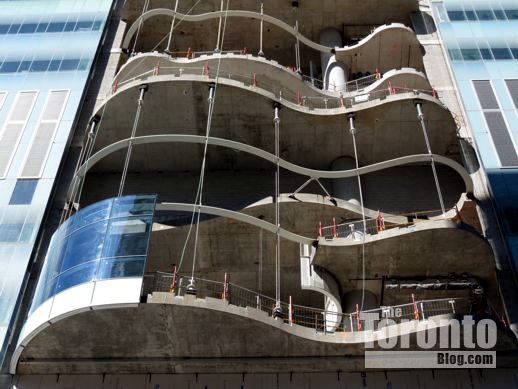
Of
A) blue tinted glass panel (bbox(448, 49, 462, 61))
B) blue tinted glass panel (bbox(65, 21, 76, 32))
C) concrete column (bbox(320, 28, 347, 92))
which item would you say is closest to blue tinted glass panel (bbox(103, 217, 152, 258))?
concrete column (bbox(320, 28, 347, 92))

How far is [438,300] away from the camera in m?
20.0

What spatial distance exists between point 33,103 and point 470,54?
2092 centimetres

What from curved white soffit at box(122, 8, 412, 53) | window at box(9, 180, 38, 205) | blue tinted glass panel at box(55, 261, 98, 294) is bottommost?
blue tinted glass panel at box(55, 261, 98, 294)

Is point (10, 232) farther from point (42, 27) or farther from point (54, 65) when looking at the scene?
point (42, 27)

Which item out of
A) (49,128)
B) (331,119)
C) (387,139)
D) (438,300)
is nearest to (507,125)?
(387,139)

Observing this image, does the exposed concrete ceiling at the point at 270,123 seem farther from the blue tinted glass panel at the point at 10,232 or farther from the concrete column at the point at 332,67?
the blue tinted glass panel at the point at 10,232

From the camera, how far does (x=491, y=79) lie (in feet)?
95.6

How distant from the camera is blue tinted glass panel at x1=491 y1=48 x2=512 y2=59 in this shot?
99.7 ft

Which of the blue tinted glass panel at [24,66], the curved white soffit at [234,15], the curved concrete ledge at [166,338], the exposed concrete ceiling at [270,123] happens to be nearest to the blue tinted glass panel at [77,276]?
the curved concrete ledge at [166,338]

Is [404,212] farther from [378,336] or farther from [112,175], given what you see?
[112,175]

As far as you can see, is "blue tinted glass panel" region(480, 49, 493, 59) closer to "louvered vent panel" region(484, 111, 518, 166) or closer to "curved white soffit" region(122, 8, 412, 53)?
"louvered vent panel" region(484, 111, 518, 166)

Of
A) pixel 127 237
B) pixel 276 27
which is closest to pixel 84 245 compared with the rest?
pixel 127 237

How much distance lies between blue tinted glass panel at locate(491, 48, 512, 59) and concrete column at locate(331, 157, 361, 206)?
31.8 feet

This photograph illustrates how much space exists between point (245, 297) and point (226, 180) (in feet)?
18.3
